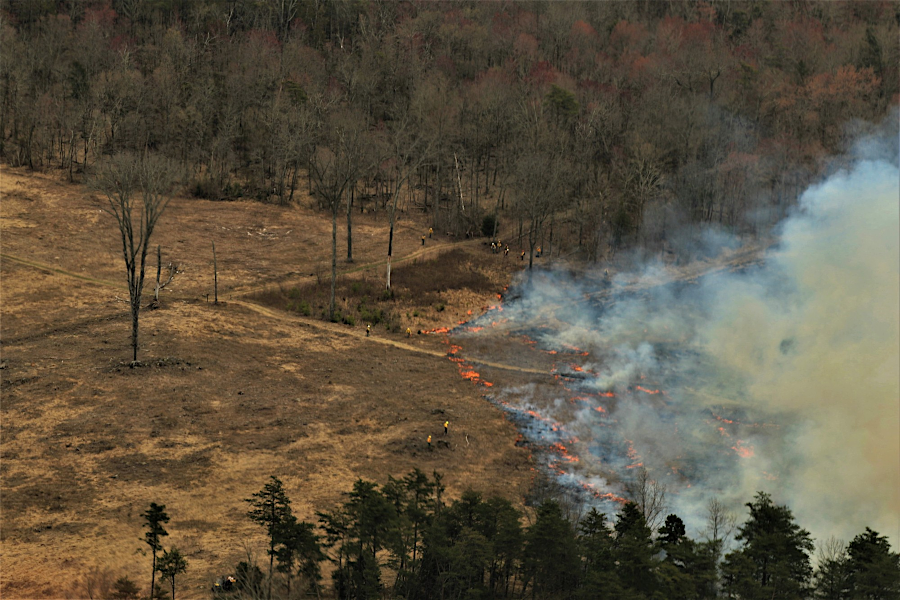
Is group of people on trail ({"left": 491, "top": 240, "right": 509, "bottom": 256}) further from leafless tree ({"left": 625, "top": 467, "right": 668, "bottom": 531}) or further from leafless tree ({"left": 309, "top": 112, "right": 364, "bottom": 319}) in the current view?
leafless tree ({"left": 625, "top": 467, "right": 668, "bottom": 531})

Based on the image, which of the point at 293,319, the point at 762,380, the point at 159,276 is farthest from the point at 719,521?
the point at 159,276

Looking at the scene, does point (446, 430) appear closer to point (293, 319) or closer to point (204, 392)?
point (204, 392)

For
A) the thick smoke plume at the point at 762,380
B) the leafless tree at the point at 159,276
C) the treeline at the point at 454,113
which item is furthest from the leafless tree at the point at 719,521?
the treeline at the point at 454,113

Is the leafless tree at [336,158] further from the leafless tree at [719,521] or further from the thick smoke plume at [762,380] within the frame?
the leafless tree at [719,521]

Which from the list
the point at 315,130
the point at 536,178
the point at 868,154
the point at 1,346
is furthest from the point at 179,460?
the point at 868,154

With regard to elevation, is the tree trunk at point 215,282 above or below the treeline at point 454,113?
Result: below

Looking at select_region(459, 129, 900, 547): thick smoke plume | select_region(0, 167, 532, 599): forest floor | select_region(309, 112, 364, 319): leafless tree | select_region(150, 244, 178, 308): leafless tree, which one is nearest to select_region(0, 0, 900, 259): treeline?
select_region(309, 112, 364, 319): leafless tree
